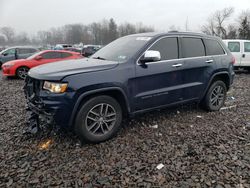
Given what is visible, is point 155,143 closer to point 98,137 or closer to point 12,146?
point 98,137

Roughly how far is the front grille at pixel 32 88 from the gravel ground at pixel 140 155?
0.76 metres

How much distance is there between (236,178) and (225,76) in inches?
120

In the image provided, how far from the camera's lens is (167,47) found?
418cm

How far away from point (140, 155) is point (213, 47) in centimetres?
313

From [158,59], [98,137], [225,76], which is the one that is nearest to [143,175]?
[98,137]

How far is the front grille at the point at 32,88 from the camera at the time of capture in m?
3.36

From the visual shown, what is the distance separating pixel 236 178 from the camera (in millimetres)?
2744

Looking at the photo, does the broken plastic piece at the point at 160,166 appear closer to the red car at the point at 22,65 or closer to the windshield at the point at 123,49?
the windshield at the point at 123,49

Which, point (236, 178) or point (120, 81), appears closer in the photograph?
point (236, 178)

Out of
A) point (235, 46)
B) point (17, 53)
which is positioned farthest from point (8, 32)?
point (235, 46)

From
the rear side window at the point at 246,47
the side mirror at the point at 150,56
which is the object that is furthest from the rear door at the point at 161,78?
the rear side window at the point at 246,47

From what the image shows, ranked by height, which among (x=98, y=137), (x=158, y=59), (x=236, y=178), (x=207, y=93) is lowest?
(x=236, y=178)

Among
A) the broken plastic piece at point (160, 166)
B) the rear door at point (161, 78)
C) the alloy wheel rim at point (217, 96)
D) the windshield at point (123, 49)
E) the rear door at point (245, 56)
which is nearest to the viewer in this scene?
the broken plastic piece at point (160, 166)

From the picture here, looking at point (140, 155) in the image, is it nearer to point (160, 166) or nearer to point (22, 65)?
point (160, 166)
